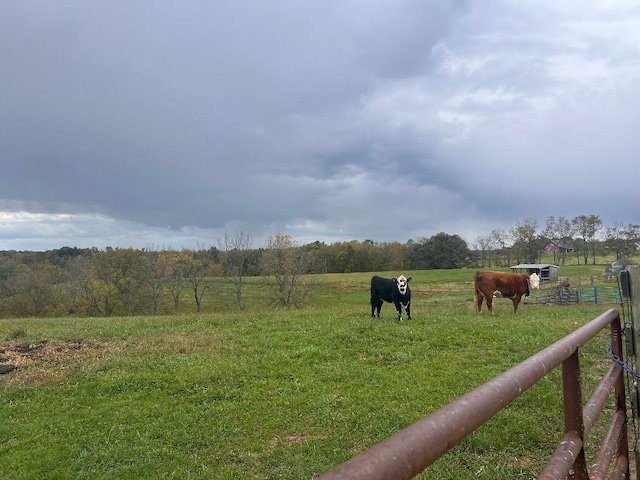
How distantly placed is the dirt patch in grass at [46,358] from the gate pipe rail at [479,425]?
911cm

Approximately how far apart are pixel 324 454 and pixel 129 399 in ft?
12.6

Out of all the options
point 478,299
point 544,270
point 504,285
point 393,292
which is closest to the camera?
point 393,292

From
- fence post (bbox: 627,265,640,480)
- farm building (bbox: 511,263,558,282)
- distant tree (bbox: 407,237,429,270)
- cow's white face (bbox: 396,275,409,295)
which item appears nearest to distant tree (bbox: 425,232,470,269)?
distant tree (bbox: 407,237,429,270)

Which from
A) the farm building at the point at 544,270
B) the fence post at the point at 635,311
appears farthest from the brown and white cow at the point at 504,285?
the farm building at the point at 544,270

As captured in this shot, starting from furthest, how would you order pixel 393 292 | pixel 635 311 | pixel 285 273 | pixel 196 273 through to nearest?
pixel 196 273 → pixel 285 273 → pixel 393 292 → pixel 635 311

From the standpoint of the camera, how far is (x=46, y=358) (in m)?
9.90

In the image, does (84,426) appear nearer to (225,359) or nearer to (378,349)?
(225,359)

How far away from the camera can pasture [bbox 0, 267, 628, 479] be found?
16.7 ft

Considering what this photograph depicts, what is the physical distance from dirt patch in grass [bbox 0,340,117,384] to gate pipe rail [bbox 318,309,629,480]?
9.11 m

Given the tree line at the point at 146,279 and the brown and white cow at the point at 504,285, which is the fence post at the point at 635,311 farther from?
the tree line at the point at 146,279

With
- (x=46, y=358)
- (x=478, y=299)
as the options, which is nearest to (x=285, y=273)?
(x=478, y=299)

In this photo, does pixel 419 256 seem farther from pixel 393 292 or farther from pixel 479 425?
pixel 479 425

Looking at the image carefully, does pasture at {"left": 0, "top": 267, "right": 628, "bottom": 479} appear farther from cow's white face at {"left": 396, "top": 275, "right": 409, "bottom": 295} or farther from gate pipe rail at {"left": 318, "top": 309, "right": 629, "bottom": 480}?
gate pipe rail at {"left": 318, "top": 309, "right": 629, "bottom": 480}

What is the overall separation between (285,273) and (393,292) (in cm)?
2880
